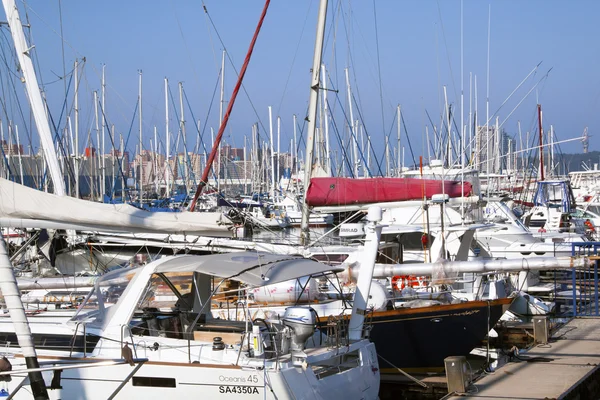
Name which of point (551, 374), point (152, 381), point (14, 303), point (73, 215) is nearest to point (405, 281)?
point (551, 374)

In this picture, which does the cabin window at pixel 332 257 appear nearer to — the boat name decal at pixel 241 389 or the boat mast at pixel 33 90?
the boat mast at pixel 33 90

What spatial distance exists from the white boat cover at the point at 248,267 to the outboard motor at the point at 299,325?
1.77ft

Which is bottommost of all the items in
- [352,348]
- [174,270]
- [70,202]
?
[352,348]

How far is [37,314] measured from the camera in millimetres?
13648

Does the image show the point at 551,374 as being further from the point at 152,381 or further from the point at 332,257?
the point at 152,381

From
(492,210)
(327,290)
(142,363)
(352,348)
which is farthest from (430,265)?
(492,210)

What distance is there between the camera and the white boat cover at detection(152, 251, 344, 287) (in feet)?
36.7

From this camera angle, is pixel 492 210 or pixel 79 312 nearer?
pixel 79 312

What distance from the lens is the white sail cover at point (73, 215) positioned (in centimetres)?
1392

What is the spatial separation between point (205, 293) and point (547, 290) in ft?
50.8

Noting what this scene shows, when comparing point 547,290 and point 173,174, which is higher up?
point 173,174

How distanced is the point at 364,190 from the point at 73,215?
806 centimetres

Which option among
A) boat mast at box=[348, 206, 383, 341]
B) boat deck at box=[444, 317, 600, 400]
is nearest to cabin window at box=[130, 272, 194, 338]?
boat mast at box=[348, 206, 383, 341]

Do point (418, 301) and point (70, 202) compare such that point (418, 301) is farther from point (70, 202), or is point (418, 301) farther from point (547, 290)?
point (547, 290)
